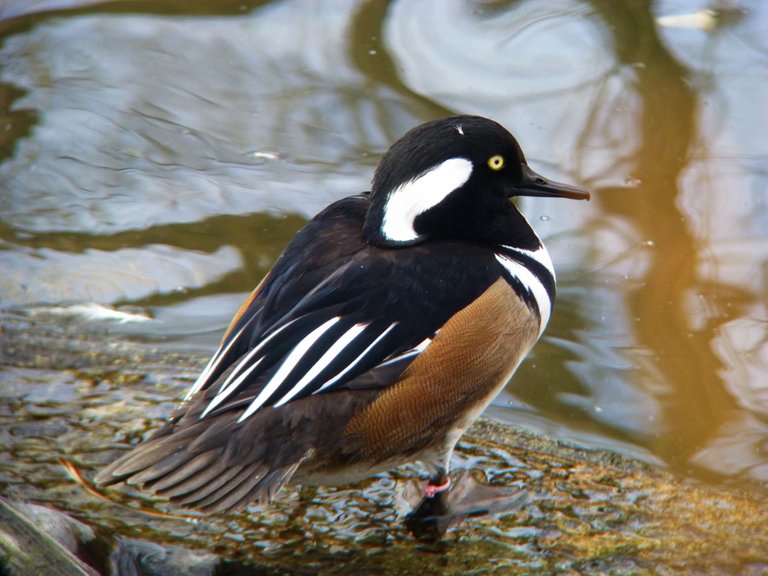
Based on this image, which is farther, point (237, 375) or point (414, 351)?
point (414, 351)

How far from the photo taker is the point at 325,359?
329 centimetres

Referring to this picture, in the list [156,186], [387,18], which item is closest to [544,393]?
[156,186]

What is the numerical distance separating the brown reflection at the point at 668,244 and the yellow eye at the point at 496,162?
4.66 ft

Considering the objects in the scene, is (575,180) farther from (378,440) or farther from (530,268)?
(378,440)

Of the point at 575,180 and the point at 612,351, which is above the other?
the point at 575,180

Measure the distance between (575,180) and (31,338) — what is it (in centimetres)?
300

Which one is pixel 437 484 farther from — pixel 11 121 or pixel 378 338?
pixel 11 121

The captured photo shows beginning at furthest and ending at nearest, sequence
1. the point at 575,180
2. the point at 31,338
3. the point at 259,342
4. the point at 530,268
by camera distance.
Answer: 1. the point at 575,180
2. the point at 31,338
3. the point at 530,268
4. the point at 259,342

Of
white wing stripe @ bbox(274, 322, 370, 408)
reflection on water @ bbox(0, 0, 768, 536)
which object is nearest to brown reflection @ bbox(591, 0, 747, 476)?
reflection on water @ bbox(0, 0, 768, 536)

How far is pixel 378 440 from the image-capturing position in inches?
135

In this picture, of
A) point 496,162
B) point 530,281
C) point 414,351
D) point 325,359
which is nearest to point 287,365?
point 325,359

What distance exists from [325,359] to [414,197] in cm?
69

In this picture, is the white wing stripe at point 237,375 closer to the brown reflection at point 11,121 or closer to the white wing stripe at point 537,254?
the white wing stripe at point 537,254

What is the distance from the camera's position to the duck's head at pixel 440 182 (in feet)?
12.0
